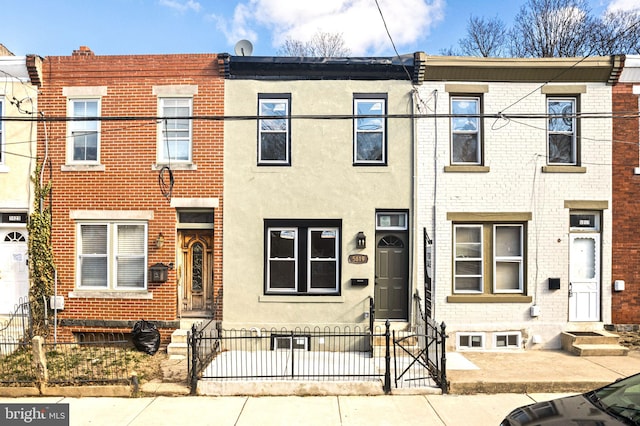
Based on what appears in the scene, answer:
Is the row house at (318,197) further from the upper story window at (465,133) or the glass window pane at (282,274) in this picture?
the upper story window at (465,133)

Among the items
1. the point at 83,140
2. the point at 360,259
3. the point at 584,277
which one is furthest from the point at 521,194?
the point at 83,140

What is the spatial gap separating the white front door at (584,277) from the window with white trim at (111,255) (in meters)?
10.5

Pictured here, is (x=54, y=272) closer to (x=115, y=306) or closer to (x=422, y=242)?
(x=115, y=306)

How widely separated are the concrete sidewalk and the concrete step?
250 cm

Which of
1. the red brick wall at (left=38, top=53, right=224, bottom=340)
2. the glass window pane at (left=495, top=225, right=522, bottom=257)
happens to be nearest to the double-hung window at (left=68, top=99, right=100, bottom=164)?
the red brick wall at (left=38, top=53, right=224, bottom=340)

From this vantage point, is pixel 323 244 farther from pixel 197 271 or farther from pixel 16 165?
pixel 16 165

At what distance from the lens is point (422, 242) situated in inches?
393

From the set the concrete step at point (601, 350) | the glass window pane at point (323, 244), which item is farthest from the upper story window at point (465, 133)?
the concrete step at point (601, 350)

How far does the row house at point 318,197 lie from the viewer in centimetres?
991

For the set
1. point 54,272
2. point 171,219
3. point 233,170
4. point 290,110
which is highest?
point 290,110

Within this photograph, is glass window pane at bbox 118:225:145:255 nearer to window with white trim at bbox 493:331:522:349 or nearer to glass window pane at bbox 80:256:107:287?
glass window pane at bbox 80:256:107:287

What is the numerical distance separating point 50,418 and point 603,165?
1252cm

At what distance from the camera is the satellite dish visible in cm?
1028

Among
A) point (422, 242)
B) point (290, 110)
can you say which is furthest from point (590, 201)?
point (290, 110)
